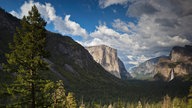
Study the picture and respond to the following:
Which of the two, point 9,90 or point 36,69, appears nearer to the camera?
point 9,90

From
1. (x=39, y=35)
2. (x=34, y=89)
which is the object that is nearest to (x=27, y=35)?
(x=39, y=35)

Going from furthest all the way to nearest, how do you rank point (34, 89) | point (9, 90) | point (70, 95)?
1. point (70, 95)
2. point (34, 89)
3. point (9, 90)

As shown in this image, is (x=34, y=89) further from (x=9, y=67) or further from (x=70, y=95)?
(x=70, y=95)

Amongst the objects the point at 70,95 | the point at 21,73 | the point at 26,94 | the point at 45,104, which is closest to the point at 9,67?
the point at 21,73

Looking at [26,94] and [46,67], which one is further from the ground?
[46,67]

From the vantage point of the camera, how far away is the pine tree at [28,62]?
863 inches

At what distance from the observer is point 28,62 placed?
22.0 meters

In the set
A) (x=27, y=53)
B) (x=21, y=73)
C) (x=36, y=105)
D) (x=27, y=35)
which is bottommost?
(x=36, y=105)

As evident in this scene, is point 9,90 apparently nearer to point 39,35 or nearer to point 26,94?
point 26,94

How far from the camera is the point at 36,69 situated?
890 inches

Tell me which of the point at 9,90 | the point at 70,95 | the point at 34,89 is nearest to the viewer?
the point at 9,90

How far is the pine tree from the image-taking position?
2192 centimetres

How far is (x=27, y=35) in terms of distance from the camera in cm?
2241

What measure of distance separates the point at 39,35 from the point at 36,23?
110cm
